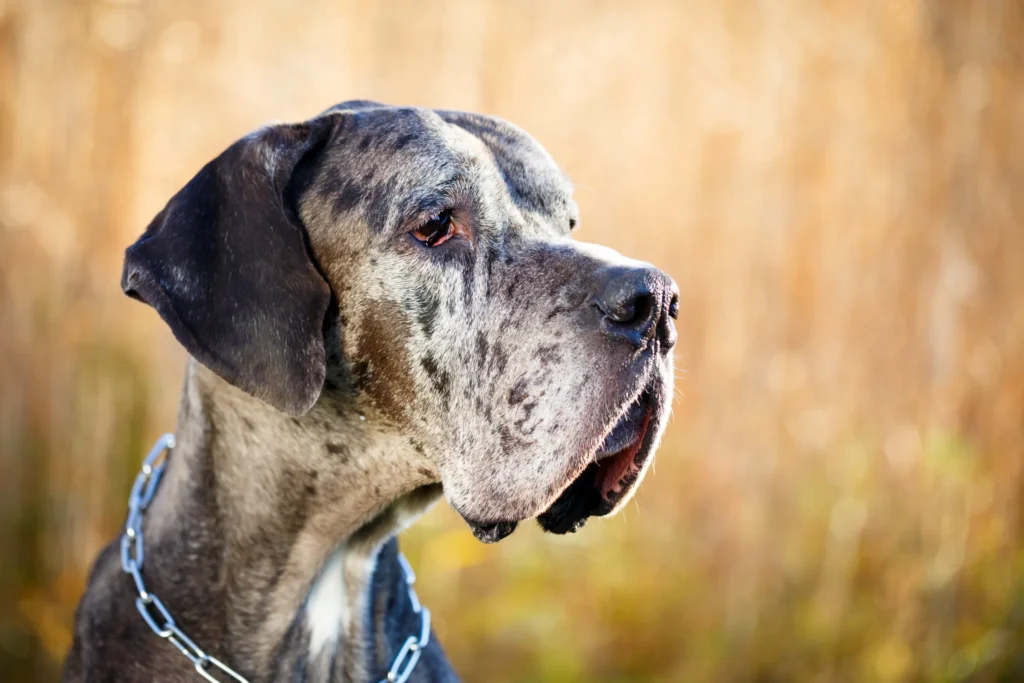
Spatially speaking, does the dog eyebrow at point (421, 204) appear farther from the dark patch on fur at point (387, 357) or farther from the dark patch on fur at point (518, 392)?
the dark patch on fur at point (518, 392)

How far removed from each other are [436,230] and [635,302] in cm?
56

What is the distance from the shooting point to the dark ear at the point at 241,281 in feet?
7.20

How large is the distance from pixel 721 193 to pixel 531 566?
6.50ft

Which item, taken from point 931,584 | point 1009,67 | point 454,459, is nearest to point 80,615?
point 454,459

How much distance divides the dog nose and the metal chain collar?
101 centimetres

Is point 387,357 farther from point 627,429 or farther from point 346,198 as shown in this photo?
point 627,429

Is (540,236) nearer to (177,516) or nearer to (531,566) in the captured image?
(177,516)

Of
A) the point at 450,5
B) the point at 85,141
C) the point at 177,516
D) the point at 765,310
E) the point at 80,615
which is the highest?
the point at 450,5

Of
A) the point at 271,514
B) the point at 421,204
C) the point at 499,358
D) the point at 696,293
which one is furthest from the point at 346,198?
the point at 696,293

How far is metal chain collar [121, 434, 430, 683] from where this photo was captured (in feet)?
7.66

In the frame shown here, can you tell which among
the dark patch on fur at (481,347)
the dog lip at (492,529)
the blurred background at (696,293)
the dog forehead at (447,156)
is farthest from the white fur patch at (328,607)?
the blurred background at (696,293)

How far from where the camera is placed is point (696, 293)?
4836mm

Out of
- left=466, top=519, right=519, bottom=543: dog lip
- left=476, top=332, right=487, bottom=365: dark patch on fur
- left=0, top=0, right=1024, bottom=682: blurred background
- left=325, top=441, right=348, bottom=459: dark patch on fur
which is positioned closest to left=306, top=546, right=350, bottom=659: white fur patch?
left=325, top=441, right=348, bottom=459: dark patch on fur

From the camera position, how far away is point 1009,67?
514cm
